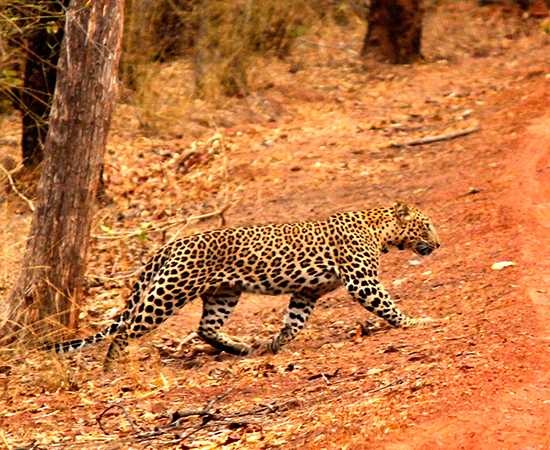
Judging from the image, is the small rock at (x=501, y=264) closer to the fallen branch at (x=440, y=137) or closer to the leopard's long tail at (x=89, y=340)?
the leopard's long tail at (x=89, y=340)

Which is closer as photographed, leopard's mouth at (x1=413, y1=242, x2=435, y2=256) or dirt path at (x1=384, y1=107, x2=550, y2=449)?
dirt path at (x1=384, y1=107, x2=550, y2=449)

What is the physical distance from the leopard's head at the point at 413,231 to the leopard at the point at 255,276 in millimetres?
146

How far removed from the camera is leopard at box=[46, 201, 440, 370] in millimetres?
9547

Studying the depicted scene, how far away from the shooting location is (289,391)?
8.52 meters

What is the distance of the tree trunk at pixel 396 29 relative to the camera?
771 inches

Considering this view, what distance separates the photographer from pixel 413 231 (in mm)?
10336

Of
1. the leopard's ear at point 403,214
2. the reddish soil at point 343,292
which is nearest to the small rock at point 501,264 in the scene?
the reddish soil at point 343,292

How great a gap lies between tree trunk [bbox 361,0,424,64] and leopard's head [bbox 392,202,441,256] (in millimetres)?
9657

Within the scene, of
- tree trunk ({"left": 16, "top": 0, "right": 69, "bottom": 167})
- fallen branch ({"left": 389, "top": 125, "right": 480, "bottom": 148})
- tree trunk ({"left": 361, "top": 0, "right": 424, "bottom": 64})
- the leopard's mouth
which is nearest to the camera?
the leopard's mouth

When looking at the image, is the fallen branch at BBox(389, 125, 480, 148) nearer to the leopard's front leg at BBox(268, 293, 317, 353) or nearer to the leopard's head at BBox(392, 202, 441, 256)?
the leopard's head at BBox(392, 202, 441, 256)

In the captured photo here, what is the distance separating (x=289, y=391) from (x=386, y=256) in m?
4.20

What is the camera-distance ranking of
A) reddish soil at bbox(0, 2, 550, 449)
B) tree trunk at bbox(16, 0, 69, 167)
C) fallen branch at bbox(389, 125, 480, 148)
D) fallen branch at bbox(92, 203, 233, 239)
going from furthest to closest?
fallen branch at bbox(389, 125, 480, 148), tree trunk at bbox(16, 0, 69, 167), fallen branch at bbox(92, 203, 233, 239), reddish soil at bbox(0, 2, 550, 449)

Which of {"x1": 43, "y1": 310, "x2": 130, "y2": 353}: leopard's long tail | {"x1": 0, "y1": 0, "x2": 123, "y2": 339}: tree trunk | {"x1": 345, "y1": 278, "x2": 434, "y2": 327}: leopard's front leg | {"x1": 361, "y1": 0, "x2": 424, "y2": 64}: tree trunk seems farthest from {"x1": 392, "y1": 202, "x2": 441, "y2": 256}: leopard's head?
{"x1": 361, "y1": 0, "x2": 424, "y2": 64}: tree trunk

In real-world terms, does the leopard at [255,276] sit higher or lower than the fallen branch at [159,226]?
higher
